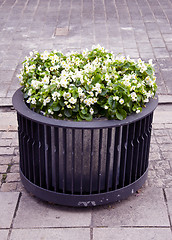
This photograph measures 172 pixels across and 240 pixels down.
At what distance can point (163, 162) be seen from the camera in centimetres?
444

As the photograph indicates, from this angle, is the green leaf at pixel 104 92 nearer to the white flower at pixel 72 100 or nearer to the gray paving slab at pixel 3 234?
the white flower at pixel 72 100

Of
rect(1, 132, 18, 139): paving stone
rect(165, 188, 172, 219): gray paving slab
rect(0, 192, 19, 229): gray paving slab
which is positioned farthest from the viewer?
rect(1, 132, 18, 139): paving stone

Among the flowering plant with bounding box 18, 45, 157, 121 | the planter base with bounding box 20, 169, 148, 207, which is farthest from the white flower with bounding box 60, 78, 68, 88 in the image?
the planter base with bounding box 20, 169, 148, 207

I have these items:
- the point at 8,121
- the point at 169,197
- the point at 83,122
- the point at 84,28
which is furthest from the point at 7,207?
the point at 84,28

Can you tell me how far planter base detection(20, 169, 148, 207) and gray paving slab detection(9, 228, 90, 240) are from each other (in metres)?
0.26

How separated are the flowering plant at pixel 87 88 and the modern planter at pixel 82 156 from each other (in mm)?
90

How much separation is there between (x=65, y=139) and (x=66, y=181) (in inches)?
18.9

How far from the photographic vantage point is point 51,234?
3.41 meters

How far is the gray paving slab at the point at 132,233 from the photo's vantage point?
337cm

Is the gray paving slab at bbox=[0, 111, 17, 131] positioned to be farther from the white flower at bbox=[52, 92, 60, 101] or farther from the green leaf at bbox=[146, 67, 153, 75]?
the green leaf at bbox=[146, 67, 153, 75]

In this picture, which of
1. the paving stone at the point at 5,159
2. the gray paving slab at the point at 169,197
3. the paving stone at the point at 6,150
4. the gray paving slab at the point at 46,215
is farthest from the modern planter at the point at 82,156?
the paving stone at the point at 6,150

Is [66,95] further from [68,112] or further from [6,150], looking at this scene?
[6,150]

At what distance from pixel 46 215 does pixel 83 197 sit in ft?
1.30

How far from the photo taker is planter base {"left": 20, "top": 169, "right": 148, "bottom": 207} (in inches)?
141
